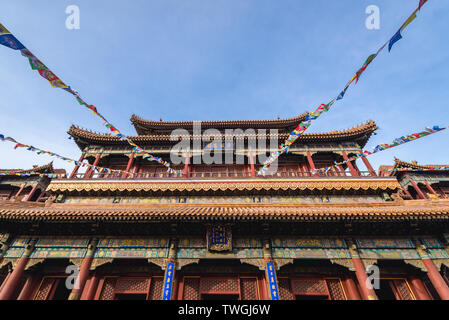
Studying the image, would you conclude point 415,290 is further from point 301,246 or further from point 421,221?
point 301,246

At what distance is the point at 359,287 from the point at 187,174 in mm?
8482

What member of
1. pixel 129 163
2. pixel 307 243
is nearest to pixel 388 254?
pixel 307 243

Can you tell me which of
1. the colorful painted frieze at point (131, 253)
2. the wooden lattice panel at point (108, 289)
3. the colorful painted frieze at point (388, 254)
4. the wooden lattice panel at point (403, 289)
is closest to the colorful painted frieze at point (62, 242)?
the colorful painted frieze at point (131, 253)

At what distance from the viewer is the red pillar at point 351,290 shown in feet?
22.4

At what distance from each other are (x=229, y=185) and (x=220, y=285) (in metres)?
4.41

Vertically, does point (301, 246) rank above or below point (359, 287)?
above

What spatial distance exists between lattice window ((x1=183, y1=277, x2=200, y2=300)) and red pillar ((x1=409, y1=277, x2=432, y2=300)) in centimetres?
675

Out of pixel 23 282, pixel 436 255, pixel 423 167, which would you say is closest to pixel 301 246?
pixel 436 255

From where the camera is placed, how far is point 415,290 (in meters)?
6.87

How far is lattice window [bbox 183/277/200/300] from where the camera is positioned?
691 centimetres
